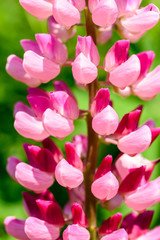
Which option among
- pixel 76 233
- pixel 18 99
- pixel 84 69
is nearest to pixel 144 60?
pixel 84 69

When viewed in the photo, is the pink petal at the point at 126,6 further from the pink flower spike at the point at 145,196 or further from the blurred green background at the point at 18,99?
the blurred green background at the point at 18,99

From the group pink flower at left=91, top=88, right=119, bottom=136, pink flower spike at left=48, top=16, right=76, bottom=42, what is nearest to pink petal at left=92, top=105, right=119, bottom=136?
pink flower at left=91, top=88, right=119, bottom=136

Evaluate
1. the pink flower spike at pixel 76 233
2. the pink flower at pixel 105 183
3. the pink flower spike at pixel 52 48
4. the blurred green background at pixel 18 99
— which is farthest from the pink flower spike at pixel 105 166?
the blurred green background at pixel 18 99

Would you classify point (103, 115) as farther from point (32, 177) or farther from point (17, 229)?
point (17, 229)

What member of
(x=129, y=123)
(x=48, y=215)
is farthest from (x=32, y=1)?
(x=48, y=215)

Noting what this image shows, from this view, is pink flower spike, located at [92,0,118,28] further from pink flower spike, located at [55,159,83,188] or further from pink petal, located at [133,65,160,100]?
pink flower spike, located at [55,159,83,188]
